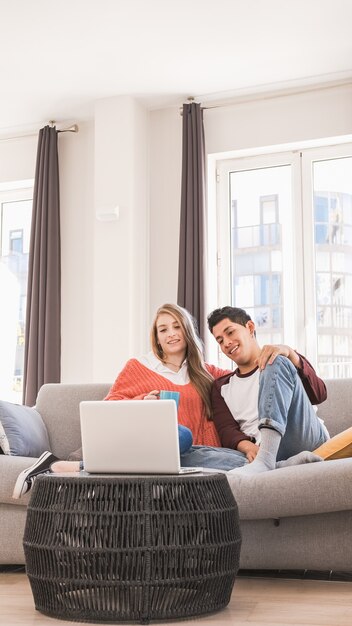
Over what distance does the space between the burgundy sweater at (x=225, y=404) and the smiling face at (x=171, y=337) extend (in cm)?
25

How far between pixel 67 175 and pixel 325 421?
3.41m

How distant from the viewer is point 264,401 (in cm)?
279

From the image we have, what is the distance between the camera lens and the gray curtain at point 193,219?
5.32 m

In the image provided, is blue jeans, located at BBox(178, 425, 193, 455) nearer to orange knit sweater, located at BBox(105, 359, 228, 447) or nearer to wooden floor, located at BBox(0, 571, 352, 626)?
orange knit sweater, located at BBox(105, 359, 228, 447)

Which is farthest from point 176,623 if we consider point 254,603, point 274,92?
point 274,92

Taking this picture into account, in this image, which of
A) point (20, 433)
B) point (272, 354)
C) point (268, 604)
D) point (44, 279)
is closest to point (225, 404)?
point (272, 354)

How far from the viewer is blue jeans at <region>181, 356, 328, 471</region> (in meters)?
2.78

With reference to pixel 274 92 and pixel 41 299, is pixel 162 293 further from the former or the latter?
pixel 274 92

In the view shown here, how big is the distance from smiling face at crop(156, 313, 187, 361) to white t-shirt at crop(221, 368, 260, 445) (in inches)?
14.0

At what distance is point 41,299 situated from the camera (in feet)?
18.7

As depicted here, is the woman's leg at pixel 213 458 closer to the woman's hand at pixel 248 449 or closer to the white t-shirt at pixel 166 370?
the woman's hand at pixel 248 449

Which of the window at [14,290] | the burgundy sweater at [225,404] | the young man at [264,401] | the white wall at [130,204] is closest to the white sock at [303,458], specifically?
the young man at [264,401]

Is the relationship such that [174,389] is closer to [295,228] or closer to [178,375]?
[178,375]

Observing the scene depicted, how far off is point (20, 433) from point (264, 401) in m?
1.14
